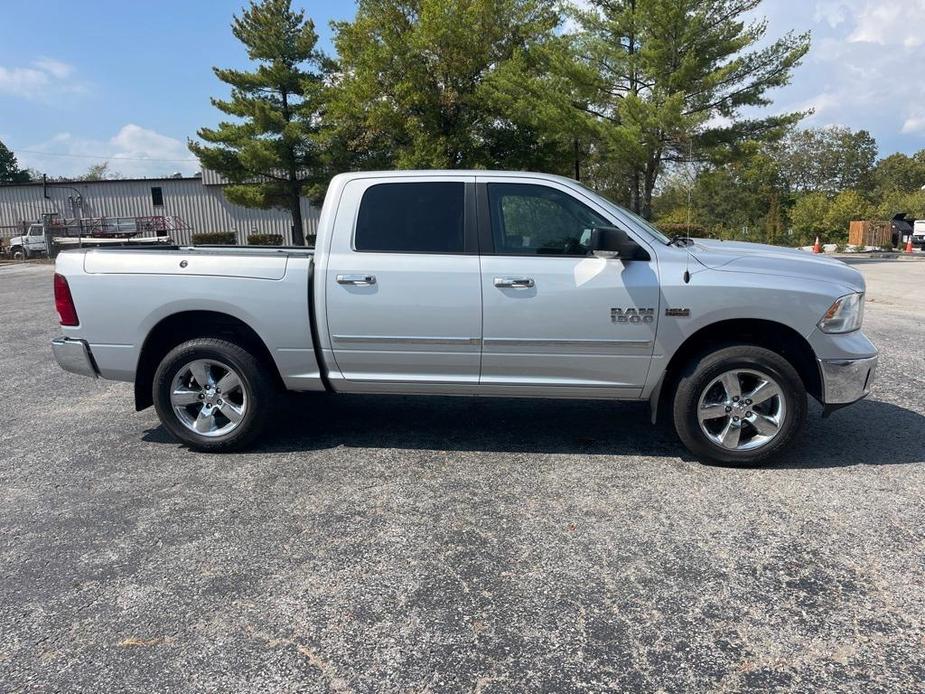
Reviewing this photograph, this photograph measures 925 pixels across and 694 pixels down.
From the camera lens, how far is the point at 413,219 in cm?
450

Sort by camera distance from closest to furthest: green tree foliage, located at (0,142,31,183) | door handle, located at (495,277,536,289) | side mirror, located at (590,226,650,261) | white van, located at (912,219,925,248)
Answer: side mirror, located at (590,226,650,261)
door handle, located at (495,277,536,289)
white van, located at (912,219,925,248)
green tree foliage, located at (0,142,31,183)

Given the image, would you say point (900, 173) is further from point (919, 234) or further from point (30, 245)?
point (30, 245)

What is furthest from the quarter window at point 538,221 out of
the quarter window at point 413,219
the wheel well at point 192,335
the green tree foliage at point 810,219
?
the green tree foliage at point 810,219

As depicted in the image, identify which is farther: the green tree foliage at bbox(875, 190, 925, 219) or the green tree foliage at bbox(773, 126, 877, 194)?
the green tree foliage at bbox(773, 126, 877, 194)

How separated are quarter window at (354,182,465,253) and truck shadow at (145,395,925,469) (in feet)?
4.80

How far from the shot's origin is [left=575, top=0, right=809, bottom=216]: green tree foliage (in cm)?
2192

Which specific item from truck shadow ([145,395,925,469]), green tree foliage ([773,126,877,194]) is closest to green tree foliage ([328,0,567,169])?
truck shadow ([145,395,925,469])

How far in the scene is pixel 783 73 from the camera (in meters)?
23.3

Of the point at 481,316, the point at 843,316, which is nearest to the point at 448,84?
the point at 481,316

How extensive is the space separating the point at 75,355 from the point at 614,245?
3.83 m

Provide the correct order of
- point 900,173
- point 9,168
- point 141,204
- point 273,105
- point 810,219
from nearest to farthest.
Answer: point 273,105, point 810,219, point 141,204, point 900,173, point 9,168

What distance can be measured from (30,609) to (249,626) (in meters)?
1.00

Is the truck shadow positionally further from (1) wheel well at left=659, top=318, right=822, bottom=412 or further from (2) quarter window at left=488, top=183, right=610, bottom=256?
(2) quarter window at left=488, top=183, right=610, bottom=256

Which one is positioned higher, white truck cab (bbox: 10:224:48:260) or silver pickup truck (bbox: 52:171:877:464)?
white truck cab (bbox: 10:224:48:260)
